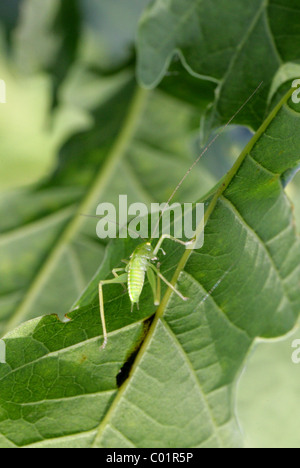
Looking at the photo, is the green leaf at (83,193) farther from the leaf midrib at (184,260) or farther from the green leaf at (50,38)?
the leaf midrib at (184,260)

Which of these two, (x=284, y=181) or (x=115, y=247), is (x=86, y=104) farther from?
(x=284, y=181)

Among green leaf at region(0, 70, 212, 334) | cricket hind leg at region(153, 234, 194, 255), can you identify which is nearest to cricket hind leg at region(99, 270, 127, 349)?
cricket hind leg at region(153, 234, 194, 255)

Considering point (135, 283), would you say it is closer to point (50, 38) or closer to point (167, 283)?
point (167, 283)

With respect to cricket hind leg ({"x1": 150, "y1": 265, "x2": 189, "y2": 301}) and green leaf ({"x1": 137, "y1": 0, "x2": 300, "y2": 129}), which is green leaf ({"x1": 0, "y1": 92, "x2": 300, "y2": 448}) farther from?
green leaf ({"x1": 137, "y1": 0, "x2": 300, "y2": 129})

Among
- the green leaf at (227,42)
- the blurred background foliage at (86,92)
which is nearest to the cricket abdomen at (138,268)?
the green leaf at (227,42)

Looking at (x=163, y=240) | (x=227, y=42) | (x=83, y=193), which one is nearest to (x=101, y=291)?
(x=163, y=240)

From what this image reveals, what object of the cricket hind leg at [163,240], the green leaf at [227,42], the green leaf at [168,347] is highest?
the green leaf at [227,42]
